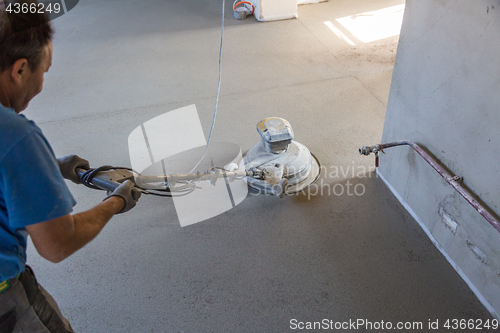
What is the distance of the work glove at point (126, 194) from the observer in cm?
129

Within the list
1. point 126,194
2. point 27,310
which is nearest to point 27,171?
point 126,194

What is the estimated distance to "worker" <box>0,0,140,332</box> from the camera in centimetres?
87

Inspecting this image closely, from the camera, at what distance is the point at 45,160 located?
0.91 m

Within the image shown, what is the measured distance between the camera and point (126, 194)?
51.7 inches

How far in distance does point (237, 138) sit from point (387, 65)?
1925 mm

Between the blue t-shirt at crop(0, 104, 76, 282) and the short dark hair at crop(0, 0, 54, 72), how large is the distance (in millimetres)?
134

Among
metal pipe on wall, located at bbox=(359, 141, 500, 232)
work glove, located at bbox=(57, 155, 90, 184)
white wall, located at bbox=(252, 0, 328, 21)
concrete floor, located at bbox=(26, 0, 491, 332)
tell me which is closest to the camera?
work glove, located at bbox=(57, 155, 90, 184)

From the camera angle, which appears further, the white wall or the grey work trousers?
the white wall

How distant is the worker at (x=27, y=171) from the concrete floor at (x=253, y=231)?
37.7 inches

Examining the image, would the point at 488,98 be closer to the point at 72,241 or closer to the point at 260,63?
the point at 72,241

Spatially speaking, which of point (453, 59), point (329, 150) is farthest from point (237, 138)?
point (453, 59)

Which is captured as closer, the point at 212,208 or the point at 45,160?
the point at 45,160

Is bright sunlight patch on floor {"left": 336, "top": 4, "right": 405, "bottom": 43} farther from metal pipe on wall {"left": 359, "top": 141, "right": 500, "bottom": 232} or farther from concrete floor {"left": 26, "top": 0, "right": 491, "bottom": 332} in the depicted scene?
metal pipe on wall {"left": 359, "top": 141, "right": 500, "bottom": 232}

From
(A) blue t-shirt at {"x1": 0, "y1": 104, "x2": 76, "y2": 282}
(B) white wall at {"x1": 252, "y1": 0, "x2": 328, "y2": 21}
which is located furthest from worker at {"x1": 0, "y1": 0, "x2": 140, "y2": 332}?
(B) white wall at {"x1": 252, "y1": 0, "x2": 328, "y2": 21}
